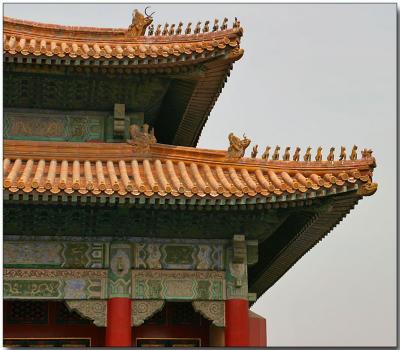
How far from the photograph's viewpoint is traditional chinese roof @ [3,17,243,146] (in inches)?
773

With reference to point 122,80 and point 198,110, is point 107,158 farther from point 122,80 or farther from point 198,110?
point 198,110

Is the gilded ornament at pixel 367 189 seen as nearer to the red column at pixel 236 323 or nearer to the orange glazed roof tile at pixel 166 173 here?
the orange glazed roof tile at pixel 166 173

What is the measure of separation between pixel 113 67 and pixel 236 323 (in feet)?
18.7

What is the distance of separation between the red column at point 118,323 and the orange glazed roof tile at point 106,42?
194 inches

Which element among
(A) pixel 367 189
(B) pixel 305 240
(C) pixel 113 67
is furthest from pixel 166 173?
(A) pixel 367 189

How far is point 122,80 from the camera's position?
20391mm

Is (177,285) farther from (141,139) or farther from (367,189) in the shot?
(367,189)

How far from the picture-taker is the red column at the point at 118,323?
18.1m

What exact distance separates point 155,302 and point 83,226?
1.97 metres

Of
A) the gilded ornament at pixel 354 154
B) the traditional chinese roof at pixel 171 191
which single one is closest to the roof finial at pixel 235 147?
the traditional chinese roof at pixel 171 191

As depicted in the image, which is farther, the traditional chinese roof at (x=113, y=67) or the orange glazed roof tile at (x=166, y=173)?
the traditional chinese roof at (x=113, y=67)

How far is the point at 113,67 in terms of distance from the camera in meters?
19.9

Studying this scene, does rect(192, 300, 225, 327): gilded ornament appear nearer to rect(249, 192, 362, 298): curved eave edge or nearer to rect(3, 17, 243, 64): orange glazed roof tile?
rect(249, 192, 362, 298): curved eave edge

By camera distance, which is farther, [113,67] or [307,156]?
[113,67]
